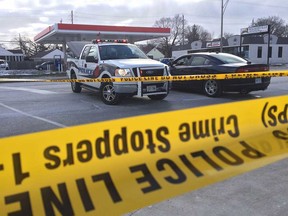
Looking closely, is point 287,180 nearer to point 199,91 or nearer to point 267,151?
point 267,151

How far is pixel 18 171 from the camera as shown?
1973 millimetres

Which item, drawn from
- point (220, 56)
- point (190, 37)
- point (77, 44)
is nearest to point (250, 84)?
point (220, 56)

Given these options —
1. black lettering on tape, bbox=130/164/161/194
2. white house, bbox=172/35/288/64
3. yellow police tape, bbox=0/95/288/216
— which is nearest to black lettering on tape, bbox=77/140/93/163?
yellow police tape, bbox=0/95/288/216

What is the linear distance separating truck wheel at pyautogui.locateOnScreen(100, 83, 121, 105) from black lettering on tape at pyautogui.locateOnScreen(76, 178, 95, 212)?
23.5 ft

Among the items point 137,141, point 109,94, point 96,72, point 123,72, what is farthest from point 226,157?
point 96,72

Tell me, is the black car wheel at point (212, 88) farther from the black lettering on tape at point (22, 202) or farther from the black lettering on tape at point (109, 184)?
the black lettering on tape at point (22, 202)

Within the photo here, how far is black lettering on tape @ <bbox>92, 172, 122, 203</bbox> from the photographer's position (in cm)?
210

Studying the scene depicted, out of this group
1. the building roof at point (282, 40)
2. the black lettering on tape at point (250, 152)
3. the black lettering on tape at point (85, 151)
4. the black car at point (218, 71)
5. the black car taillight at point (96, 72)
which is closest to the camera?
the black lettering on tape at point (85, 151)

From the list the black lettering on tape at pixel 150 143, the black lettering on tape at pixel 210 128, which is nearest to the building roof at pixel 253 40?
the black lettering on tape at pixel 210 128

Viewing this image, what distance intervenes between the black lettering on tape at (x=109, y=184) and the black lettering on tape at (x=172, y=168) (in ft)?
1.20

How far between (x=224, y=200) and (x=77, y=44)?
18287 mm

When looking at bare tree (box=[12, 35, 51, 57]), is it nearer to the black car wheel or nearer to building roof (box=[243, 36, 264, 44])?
building roof (box=[243, 36, 264, 44])

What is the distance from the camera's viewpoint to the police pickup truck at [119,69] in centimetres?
912

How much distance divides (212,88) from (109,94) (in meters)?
3.30
